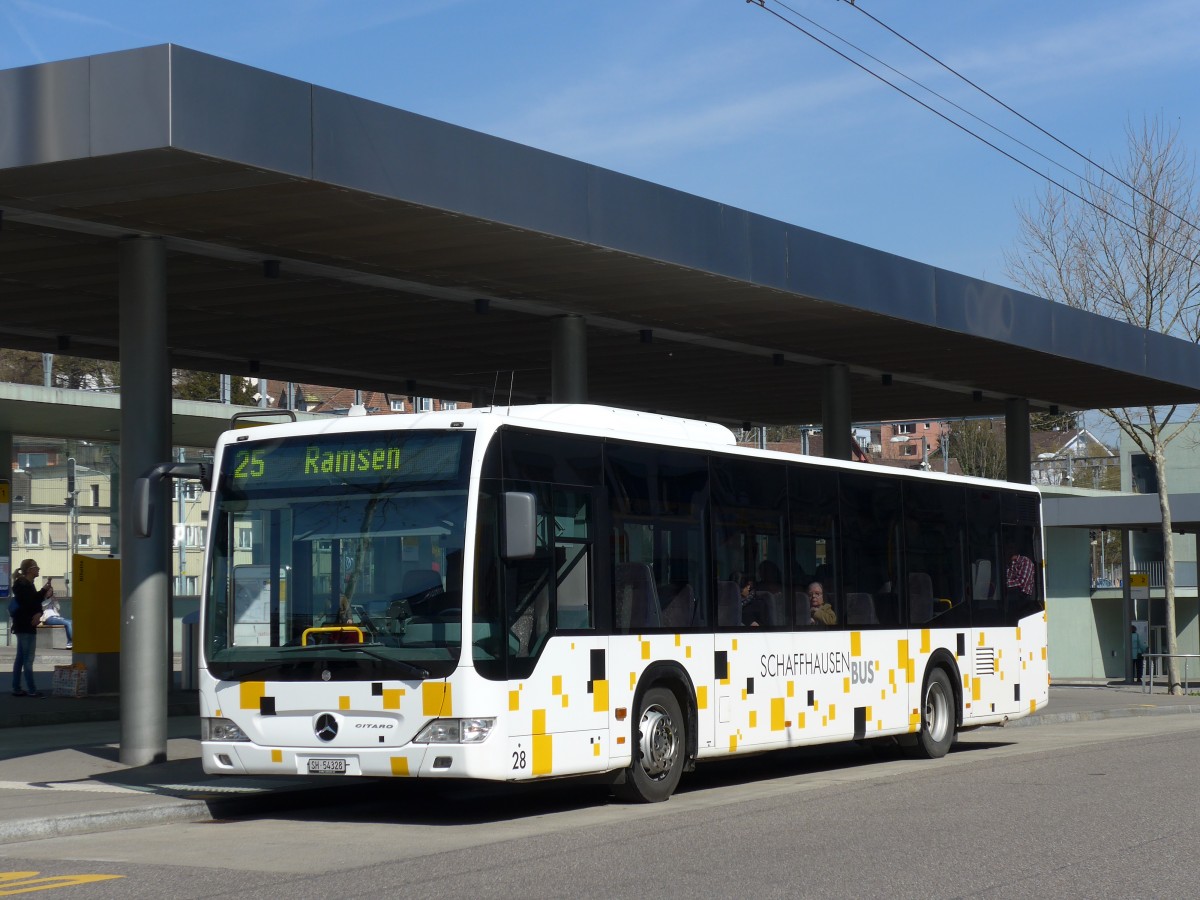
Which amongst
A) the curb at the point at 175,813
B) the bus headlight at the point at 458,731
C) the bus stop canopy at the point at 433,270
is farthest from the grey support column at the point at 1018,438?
the bus headlight at the point at 458,731

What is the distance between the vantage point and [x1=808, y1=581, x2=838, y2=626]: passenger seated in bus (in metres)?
15.7

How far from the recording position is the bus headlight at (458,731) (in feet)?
37.6

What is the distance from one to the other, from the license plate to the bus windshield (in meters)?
0.59

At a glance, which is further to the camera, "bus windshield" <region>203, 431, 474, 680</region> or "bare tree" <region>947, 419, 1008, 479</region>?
"bare tree" <region>947, 419, 1008, 479</region>

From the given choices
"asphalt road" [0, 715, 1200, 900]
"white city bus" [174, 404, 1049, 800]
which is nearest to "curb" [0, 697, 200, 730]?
"asphalt road" [0, 715, 1200, 900]

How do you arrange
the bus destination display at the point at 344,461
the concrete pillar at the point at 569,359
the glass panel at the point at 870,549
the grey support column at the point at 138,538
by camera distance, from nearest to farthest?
the bus destination display at the point at 344,461
the grey support column at the point at 138,538
the glass panel at the point at 870,549
the concrete pillar at the point at 569,359

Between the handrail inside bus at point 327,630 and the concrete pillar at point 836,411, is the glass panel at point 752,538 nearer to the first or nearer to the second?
the handrail inside bus at point 327,630

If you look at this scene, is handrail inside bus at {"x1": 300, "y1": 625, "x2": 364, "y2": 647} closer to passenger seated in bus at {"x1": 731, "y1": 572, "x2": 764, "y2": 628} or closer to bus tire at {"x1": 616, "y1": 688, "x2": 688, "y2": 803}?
bus tire at {"x1": 616, "y1": 688, "x2": 688, "y2": 803}

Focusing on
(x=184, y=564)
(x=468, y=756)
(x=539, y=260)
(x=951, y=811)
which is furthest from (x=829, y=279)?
(x=184, y=564)

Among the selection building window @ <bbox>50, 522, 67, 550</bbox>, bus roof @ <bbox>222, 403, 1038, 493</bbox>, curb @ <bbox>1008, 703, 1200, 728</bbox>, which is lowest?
curb @ <bbox>1008, 703, 1200, 728</bbox>

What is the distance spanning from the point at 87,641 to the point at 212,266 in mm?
7484

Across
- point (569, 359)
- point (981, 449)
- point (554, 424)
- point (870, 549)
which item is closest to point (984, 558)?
point (870, 549)

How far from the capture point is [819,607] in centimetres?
1588

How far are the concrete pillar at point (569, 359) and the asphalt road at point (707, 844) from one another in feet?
19.1
